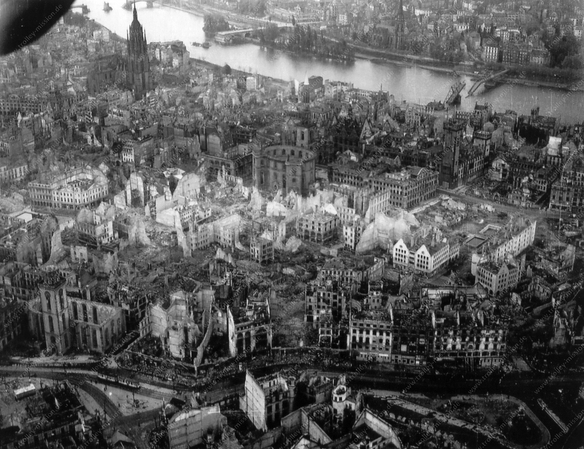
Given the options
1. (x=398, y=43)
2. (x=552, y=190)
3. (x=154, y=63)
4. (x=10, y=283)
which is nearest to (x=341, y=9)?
(x=398, y=43)

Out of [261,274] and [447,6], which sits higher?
[447,6]

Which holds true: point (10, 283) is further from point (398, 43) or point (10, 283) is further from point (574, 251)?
point (398, 43)

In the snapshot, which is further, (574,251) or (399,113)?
(399,113)

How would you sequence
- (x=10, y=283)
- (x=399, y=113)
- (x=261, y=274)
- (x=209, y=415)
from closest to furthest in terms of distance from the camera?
(x=209, y=415), (x=10, y=283), (x=261, y=274), (x=399, y=113)

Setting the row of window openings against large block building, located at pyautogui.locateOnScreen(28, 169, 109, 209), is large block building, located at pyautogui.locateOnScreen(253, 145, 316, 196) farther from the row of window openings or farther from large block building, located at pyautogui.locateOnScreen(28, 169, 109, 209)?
the row of window openings

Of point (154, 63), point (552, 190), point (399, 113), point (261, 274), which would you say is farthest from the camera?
point (154, 63)

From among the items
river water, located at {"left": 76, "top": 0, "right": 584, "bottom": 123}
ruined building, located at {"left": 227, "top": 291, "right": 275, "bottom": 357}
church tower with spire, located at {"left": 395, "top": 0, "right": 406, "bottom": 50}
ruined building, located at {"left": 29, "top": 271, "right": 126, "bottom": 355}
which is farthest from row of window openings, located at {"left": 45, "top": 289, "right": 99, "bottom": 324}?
church tower with spire, located at {"left": 395, "top": 0, "right": 406, "bottom": 50}

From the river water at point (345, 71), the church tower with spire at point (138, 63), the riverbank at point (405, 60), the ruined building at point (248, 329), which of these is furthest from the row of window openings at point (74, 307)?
the riverbank at point (405, 60)

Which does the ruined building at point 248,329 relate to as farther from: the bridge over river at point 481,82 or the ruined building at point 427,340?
the bridge over river at point 481,82
